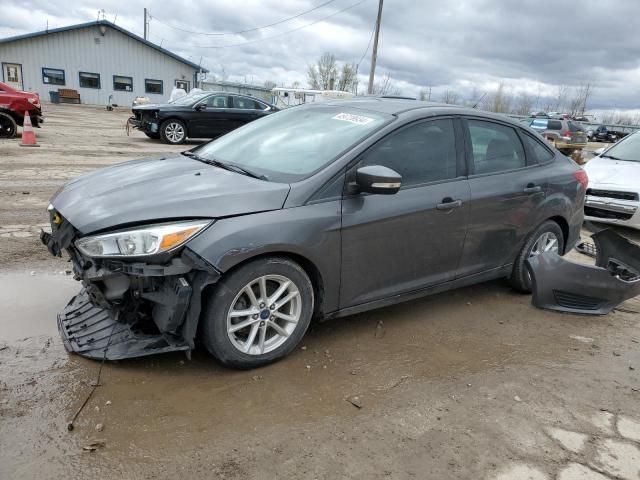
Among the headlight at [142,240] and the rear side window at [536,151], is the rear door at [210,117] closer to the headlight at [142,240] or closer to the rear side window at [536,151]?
the rear side window at [536,151]

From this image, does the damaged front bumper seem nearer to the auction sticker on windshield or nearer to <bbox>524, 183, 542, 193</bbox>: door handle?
the auction sticker on windshield

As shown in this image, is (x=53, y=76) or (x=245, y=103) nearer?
(x=245, y=103)

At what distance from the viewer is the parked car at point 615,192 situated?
22.7 ft

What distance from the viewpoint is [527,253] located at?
4422mm

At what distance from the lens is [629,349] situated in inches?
147

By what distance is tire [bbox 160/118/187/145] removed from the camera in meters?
14.0

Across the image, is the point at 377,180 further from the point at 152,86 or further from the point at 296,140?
the point at 152,86

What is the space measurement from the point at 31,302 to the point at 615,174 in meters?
7.60

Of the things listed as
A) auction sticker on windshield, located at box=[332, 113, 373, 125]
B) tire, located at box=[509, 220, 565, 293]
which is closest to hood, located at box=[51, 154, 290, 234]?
auction sticker on windshield, located at box=[332, 113, 373, 125]

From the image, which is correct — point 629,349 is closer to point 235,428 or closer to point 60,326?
point 235,428

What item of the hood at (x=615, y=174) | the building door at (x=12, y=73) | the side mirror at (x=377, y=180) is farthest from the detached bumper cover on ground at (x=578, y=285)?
the building door at (x=12, y=73)

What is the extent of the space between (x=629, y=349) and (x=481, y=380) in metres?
1.43

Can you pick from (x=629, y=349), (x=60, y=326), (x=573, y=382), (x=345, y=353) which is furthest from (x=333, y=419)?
(x=629, y=349)

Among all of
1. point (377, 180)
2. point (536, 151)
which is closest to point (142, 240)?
point (377, 180)
